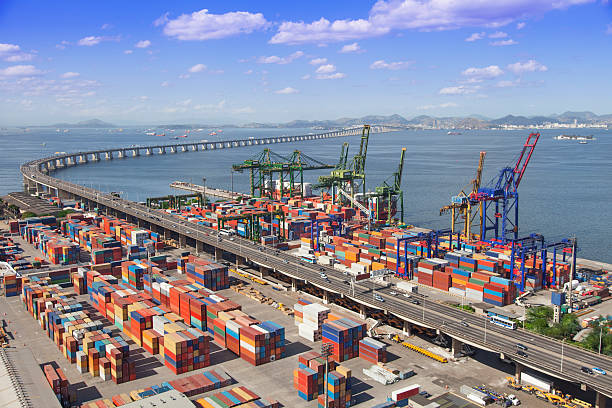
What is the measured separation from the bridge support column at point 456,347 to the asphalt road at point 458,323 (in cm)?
65

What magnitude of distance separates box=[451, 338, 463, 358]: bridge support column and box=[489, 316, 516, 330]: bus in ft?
12.2

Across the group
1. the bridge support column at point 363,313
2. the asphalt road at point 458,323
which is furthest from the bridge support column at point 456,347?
the bridge support column at point 363,313

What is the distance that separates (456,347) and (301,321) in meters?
12.0

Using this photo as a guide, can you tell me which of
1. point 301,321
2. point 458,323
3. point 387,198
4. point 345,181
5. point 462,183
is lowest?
point 301,321

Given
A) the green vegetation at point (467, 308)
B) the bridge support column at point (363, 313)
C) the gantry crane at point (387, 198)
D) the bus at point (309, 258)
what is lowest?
the bridge support column at point (363, 313)

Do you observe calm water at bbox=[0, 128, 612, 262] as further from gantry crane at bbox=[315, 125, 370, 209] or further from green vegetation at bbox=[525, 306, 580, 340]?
green vegetation at bbox=[525, 306, 580, 340]

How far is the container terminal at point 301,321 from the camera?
30.5 m

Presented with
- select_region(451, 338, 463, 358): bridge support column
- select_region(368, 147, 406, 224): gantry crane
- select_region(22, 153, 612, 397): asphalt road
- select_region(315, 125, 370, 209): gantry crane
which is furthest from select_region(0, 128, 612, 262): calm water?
select_region(451, 338, 463, 358): bridge support column

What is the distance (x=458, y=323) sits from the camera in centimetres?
3784

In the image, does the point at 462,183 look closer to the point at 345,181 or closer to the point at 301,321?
the point at 345,181

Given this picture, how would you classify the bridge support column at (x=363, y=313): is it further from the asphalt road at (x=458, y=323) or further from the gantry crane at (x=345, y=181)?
the gantry crane at (x=345, y=181)

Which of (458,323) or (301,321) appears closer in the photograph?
(458,323)

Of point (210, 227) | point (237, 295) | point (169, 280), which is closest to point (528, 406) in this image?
point (237, 295)

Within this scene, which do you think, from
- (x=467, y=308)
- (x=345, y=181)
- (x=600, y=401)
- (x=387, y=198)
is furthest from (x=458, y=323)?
(x=345, y=181)
